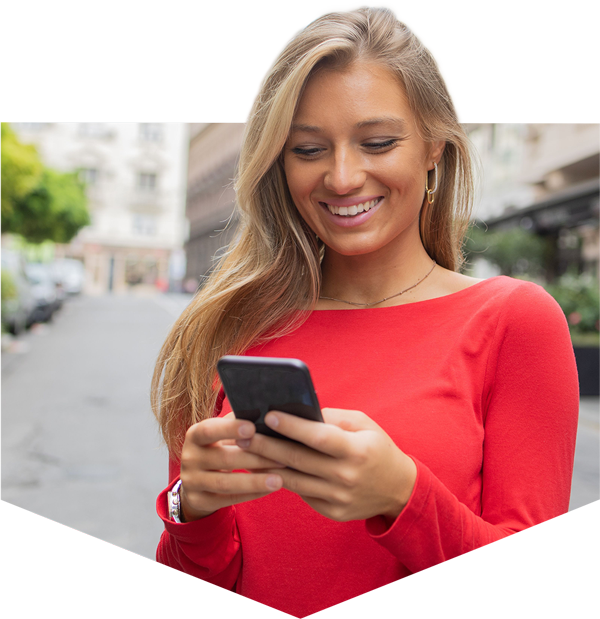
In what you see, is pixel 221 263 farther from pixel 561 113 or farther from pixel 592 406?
pixel 592 406

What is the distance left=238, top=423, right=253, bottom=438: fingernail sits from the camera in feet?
2.48

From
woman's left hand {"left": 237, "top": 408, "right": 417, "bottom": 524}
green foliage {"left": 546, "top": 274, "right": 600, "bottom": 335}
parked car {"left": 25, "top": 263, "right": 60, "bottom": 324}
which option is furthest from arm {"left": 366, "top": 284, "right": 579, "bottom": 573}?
parked car {"left": 25, "top": 263, "right": 60, "bottom": 324}

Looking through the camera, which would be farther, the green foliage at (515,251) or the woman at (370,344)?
the green foliage at (515,251)

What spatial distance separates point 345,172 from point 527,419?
1.64 feet

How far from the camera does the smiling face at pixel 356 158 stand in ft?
3.74

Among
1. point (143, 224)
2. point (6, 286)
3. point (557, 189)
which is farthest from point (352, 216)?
point (143, 224)

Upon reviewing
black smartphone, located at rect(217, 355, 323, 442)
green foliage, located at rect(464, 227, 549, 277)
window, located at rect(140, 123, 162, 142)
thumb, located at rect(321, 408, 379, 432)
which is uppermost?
window, located at rect(140, 123, 162, 142)

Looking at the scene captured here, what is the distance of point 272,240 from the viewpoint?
1.45 metres

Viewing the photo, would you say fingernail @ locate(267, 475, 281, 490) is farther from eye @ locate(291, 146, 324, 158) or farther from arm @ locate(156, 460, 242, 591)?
eye @ locate(291, 146, 324, 158)

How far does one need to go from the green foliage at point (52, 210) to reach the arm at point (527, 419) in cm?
1755

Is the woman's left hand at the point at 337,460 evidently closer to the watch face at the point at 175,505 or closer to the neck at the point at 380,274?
the watch face at the point at 175,505

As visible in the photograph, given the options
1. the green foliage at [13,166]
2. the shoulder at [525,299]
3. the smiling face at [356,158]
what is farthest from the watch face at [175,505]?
the green foliage at [13,166]

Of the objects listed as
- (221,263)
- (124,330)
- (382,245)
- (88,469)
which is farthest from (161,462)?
(124,330)

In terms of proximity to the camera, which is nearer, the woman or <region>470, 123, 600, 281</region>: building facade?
the woman
